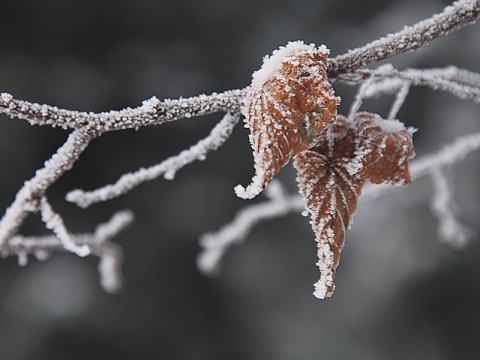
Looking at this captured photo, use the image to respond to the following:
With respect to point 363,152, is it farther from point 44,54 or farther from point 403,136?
point 44,54

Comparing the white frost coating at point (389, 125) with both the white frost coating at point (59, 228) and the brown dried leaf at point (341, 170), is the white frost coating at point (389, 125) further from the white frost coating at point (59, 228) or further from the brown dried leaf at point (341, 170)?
the white frost coating at point (59, 228)

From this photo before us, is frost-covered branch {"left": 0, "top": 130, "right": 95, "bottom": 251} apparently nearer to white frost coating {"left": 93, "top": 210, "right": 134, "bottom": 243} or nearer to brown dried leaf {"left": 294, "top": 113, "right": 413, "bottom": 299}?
brown dried leaf {"left": 294, "top": 113, "right": 413, "bottom": 299}

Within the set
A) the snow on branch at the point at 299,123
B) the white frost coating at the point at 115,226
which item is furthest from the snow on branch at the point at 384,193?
the snow on branch at the point at 299,123

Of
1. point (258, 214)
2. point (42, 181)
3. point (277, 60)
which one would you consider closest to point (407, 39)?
point (277, 60)

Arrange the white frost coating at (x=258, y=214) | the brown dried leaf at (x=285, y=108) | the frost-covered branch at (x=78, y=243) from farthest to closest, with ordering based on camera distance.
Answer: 1. the white frost coating at (x=258, y=214)
2. the frost-covered branch at (x=78, y=243)
3. the brown dried leaf at (x=285, y=108)

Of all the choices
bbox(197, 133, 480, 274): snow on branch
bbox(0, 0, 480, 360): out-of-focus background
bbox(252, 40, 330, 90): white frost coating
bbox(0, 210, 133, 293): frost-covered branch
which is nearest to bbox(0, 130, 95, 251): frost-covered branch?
bbox(0, 210, 133, 293): frost-covered branch

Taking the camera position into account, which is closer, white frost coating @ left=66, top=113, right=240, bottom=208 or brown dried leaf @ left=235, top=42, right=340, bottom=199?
brown dried leaf @ left=235, top=42, right=340, bottom=199

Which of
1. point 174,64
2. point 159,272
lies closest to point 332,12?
point 174,64
